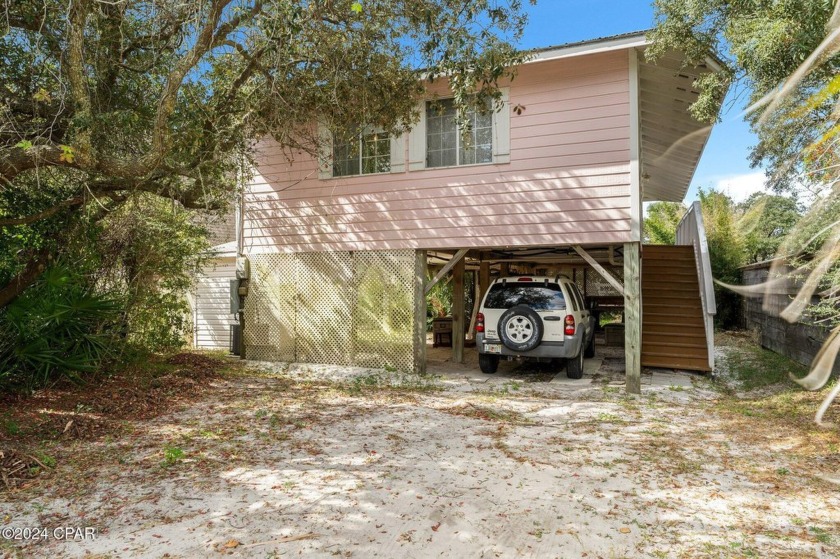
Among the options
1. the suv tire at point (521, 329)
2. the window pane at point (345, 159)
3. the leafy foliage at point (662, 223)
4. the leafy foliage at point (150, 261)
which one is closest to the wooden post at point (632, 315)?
the suv tire at point (521, 329)

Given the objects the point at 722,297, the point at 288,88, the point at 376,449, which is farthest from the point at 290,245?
the point at 722,297

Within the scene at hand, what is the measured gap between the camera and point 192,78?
7.18 m

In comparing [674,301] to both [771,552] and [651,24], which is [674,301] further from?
[771,552]

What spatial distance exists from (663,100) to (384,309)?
21.8 feet

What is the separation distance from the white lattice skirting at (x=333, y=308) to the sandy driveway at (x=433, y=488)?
10.6 ft

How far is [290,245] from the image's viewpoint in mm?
10586

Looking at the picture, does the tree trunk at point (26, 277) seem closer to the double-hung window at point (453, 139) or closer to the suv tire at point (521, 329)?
the double-hung window at point (453, 139)

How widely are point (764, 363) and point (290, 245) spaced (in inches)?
388

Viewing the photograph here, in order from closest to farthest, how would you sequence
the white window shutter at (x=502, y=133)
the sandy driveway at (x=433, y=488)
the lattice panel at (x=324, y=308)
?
the sandy driveway at (x=433, y=488) < the white window shutter at (x=502, y=133) < the lattice panel at (x=324, y=308)

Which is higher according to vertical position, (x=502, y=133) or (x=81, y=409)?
(x=502, y=133)

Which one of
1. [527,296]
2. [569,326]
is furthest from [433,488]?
[527,296]

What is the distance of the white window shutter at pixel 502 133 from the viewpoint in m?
8.84

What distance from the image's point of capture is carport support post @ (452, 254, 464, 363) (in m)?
11.2

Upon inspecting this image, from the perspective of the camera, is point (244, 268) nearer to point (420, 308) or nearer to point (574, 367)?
point (420, 308)
